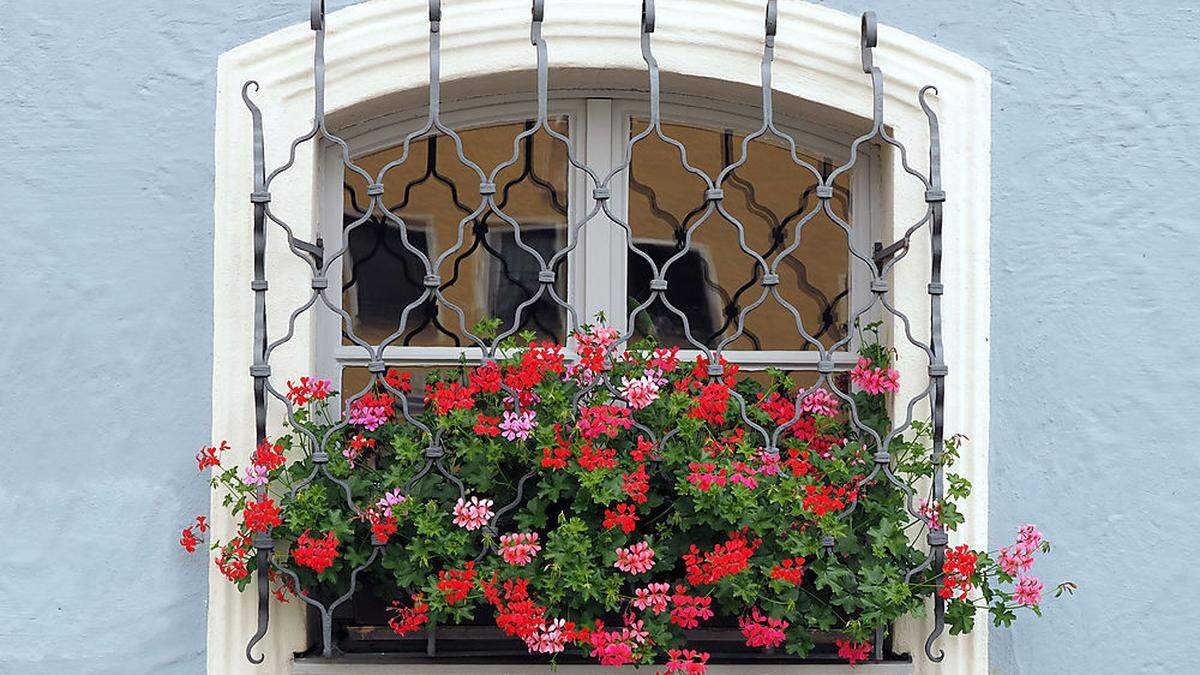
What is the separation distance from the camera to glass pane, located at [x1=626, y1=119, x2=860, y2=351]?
3088 mm

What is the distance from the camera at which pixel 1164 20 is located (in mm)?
2943

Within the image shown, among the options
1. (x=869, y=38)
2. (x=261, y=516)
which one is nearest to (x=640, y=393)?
(x=261, y=516)

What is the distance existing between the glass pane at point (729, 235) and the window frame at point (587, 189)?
4 cm

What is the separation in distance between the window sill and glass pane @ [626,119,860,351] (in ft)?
2.46

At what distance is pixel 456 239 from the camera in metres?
3.07

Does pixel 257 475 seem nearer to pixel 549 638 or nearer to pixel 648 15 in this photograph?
pixel 549 638

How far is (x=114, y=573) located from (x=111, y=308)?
57cm

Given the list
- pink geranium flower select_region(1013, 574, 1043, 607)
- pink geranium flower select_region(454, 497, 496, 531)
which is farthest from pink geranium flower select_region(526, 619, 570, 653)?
pink geranium flower select_region(1013, 574, 1043, 607)

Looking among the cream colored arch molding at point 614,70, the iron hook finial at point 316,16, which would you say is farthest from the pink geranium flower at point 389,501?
the iron hook finial at point 316,16

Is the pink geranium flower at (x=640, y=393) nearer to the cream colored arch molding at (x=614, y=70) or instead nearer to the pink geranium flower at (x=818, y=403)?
the pink geranium flower at (x=818, y=403)

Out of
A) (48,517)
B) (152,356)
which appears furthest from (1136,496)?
(48,517)

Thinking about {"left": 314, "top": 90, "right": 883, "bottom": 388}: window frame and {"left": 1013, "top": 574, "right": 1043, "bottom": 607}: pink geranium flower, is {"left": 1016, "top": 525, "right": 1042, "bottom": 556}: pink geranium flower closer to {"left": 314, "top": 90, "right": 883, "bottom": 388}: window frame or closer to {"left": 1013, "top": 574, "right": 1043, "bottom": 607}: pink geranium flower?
{"left": 1013, "top": 574, "right": 1043, "bottom": 607}: pink geranium flower

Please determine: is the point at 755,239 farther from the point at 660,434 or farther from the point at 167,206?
the point at 167,206

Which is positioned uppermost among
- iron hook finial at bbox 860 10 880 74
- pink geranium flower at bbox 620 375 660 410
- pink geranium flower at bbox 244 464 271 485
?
iron hook finial at bbox 860 10 880 74
